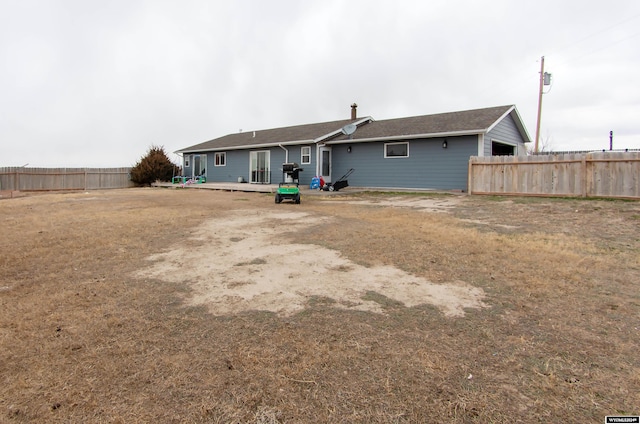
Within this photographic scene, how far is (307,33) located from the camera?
57.1ft

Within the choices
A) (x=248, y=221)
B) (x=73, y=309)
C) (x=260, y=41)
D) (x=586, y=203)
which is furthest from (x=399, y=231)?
(x=260, y=41)

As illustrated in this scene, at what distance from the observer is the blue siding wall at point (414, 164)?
1611 centimetres

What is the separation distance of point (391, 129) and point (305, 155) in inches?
199

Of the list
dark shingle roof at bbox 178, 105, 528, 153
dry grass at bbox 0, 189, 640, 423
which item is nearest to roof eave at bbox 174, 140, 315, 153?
dark shingle roof at bbox 178, 105, 528, 153

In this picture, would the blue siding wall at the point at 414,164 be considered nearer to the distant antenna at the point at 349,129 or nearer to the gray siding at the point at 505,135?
the distant antenna at the point at 349,129

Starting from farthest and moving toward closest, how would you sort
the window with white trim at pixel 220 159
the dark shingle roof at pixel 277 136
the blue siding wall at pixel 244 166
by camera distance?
the window with white trim at pixel 220 159 < the dark shingle roof at pixel 277 136 < the blue siding wall at pixel 244 166

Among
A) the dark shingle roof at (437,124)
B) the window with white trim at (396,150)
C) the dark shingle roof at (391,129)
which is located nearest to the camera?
the dark shingle roof at (437,124)

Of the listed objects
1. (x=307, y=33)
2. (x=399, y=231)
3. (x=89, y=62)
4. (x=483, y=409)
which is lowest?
(x=483, y=409)

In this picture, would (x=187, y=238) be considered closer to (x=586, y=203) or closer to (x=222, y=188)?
(x=586, y=203)

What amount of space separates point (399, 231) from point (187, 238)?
417cm

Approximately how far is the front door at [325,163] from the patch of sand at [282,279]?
1398 centimetres

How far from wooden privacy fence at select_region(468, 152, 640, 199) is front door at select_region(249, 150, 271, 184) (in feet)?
40.3

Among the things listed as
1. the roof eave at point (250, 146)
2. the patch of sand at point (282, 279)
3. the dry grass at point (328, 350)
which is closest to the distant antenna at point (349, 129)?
the roof eave at point (250, 146)

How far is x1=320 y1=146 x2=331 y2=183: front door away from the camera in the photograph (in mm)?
20009
